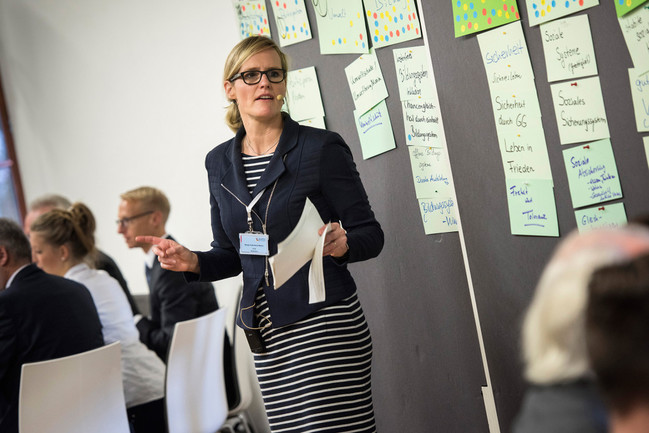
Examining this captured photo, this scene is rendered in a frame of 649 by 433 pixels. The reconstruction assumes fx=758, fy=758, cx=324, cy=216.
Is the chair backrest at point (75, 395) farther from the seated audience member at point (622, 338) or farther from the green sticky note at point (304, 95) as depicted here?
A: the seated audience member at point (622, 338)

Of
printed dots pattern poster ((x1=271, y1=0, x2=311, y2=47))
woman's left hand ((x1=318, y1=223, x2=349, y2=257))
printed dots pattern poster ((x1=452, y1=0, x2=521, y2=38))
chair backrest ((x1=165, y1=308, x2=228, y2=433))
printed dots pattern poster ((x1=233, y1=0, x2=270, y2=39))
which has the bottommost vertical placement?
chair backrest ((x1=165, y1=308, x2=228, y2=433))

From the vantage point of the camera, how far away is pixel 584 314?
881 mm

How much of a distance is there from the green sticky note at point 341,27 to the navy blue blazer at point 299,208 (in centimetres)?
83

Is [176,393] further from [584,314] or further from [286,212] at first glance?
[584,314]

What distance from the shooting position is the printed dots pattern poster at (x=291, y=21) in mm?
3451

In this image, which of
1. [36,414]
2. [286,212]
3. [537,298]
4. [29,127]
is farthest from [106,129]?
[537,298]

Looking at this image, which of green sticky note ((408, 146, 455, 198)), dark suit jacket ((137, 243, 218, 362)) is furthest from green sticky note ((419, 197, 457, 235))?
dark suit jacket ((137, 243, 218, 362))

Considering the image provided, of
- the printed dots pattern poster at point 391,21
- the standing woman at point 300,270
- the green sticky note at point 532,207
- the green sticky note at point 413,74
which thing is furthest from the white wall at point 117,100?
the green sticky note at point 532,207

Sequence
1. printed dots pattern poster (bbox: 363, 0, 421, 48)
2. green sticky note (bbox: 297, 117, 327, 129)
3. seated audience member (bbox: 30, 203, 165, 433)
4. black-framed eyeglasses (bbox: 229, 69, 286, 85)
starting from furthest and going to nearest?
seated audience member (bbox: 30, 203, 165, 433)
green sticky note (bbox: 297, 117, 327, 129)
printed dots pattern poster (bbox: 363, 0, 421, 48)
black-framed eyeglasses (bbox: 229, 69, 286, 85)

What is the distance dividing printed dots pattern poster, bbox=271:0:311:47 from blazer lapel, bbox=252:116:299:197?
1.10 meters

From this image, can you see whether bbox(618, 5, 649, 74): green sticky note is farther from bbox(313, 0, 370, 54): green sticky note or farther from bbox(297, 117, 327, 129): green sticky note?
bbox(297, 117, 327, 129): green sticky note

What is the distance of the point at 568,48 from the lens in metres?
2.32

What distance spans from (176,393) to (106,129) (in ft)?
9.57

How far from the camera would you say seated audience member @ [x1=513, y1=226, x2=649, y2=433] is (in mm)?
895
